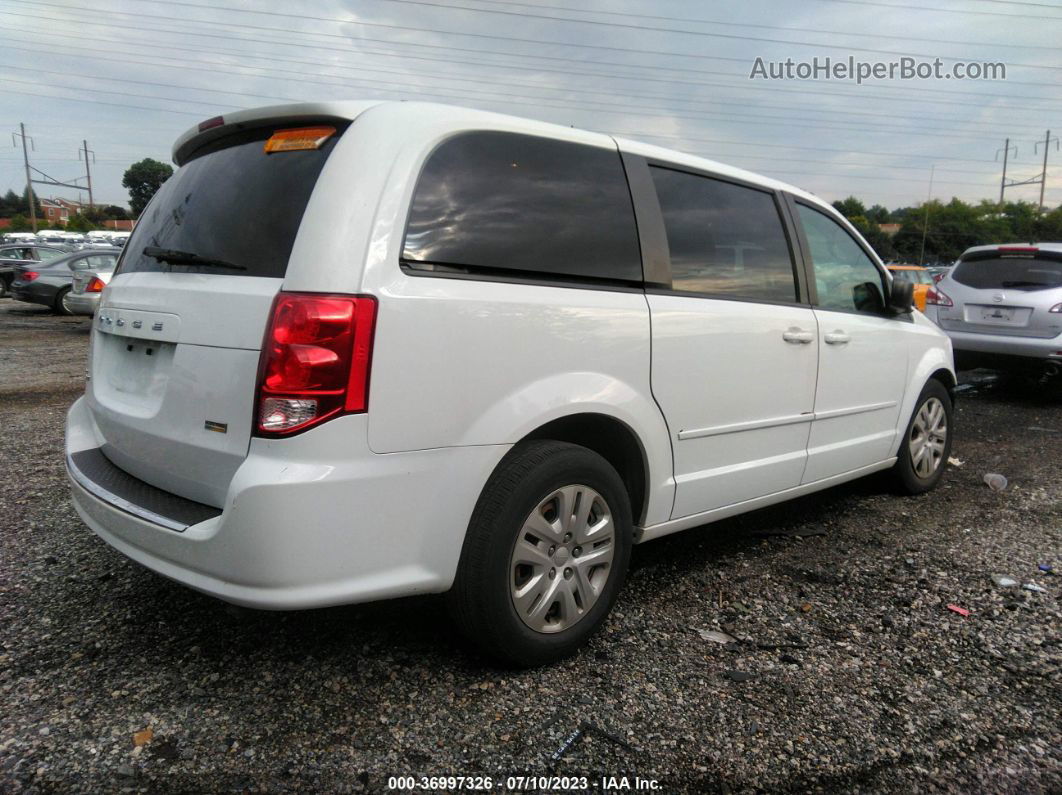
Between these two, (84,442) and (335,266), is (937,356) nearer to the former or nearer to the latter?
(335,266)

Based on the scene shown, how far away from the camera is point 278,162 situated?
2.45 m

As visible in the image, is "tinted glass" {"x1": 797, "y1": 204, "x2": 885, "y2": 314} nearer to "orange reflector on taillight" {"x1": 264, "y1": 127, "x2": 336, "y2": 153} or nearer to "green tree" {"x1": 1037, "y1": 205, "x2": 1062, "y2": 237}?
"orange reflector on taillight" {"x1": 264, "y1": 127, "x2": 336, "y2": 153}

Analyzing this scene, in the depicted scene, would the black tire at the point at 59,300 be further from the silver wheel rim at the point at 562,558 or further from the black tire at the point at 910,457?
the silver wheel rim at the point at 562,558

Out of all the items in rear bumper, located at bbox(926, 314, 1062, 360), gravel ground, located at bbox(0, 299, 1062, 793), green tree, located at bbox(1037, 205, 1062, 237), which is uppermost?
green tree, located at bbox(1037, 205, 1062, 237)

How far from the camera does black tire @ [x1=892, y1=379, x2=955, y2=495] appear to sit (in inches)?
181

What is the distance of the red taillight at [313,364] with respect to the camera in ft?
6.86

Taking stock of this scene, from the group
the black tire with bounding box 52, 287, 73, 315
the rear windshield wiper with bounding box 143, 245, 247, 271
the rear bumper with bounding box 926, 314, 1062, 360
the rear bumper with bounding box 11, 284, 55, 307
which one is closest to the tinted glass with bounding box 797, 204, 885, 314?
the rear windshield wiper with bounding box 143, 245, 247, 271

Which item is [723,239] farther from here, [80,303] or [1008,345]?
[80,303]

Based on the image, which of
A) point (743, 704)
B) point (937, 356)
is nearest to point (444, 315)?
point (743, 704)

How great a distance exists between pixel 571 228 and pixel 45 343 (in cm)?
1249

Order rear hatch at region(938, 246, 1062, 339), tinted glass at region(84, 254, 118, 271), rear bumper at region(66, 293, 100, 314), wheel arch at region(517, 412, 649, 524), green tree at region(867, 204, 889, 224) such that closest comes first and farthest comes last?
wheel arch at region(517, 412, 649, 524) → rear hatch at region(938, 246, 1062, 339) → rear bumper at region(66, 293, 100, 314) → tinted glass at region(84, 254, 118, 271) → green tree at region(867, 204, 889, 224)

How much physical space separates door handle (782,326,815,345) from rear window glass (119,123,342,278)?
81.6 inches

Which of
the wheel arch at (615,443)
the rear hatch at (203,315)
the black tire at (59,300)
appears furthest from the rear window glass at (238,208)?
the black tire at (59,300)

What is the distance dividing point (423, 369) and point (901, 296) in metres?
3.12
